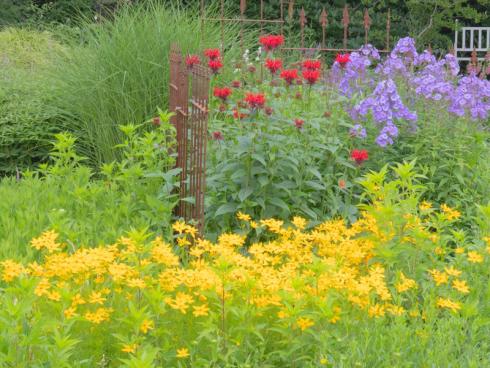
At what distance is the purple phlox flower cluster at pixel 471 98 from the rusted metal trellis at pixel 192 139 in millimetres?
1848

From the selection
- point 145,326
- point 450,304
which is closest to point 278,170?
point 450,304

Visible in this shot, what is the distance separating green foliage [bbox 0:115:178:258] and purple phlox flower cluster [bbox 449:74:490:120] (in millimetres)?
1971

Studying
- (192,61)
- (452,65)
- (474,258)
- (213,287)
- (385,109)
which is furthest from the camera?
(452,65)

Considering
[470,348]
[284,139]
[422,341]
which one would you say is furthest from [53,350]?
[284,139]

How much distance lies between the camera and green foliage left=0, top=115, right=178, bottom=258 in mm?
4816

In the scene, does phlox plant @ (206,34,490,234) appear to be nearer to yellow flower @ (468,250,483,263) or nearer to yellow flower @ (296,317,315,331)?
yellow flower @ (468,250,483,263)

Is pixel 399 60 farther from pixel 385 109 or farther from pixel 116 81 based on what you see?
pixel 116 81

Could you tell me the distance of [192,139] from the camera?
5090 millimetres

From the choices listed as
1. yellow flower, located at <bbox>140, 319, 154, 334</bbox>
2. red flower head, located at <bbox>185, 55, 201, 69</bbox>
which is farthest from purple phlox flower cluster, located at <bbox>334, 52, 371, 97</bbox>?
yellow flower, located at <bbox>140, 319, 154, 334</bbox>

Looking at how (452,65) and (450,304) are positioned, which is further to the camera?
(452,65)

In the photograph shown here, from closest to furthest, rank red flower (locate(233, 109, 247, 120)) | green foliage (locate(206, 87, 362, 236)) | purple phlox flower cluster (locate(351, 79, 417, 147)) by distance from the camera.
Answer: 1. green foliage (locate(206, 87, 362, 236))
2. red flower (locate(233, 109, 247, 120))
3. purple phlox flower cluster (locate(351, 79, 417, 147))

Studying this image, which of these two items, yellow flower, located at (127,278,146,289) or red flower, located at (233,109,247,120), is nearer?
yellow flower, located at (127,278,146,289)

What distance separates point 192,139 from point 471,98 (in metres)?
2.11

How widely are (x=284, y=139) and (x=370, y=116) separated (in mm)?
934
